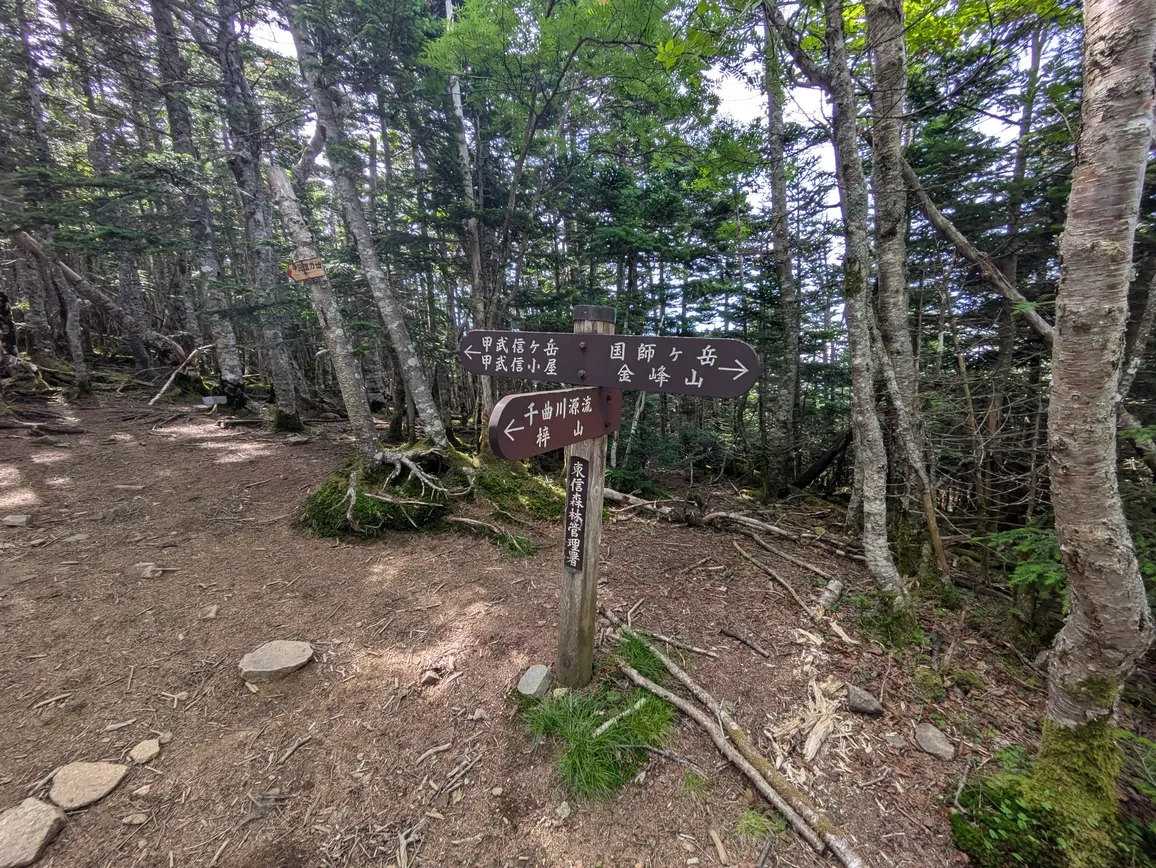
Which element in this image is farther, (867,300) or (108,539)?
(108,539)

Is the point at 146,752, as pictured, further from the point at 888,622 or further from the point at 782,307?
the point at 782,307

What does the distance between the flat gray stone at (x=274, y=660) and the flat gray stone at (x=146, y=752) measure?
59cm

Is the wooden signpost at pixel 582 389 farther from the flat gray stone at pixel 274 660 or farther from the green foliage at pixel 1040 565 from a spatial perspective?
the green foliage at pixel 1040 565

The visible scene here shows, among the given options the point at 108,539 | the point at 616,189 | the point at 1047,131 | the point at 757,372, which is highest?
the point at 616,189

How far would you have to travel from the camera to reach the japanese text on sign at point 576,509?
2.91m

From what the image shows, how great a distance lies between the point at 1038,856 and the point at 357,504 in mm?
6858

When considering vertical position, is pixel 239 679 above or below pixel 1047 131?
below

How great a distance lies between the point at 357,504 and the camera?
19.4ft

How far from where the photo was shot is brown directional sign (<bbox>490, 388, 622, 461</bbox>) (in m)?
2.01

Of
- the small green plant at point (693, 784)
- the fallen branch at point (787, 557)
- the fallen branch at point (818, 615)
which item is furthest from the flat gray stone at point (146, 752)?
the fallen branch at point (787, 557)

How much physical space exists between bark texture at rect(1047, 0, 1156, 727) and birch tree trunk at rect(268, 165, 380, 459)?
24.2ft

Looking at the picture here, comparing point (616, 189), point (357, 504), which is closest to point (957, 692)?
point (357, 504)

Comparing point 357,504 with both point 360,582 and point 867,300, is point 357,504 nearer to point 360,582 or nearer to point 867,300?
point 360,582

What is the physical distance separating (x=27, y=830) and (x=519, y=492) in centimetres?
527
